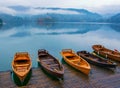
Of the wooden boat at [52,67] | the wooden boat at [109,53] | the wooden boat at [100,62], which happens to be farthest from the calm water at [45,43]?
the wooden boat at [100,62]

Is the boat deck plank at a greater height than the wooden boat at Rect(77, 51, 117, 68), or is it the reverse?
the wooden boat at Rect(77, 51, 117, 68)

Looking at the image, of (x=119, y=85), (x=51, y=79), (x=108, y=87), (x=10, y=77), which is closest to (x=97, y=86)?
(x=108, y=87)

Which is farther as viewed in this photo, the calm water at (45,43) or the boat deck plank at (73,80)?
the calm water at (45,43)

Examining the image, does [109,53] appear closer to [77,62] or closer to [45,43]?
[77,62]

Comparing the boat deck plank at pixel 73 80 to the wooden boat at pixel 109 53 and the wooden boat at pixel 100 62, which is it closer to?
the wooden boat at pixel 100 62

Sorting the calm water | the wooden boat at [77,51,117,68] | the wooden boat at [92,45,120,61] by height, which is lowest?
the calm water

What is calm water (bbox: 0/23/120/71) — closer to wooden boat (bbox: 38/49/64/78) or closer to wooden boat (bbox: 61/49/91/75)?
wooden boat (bbox: 38/49/64/78)

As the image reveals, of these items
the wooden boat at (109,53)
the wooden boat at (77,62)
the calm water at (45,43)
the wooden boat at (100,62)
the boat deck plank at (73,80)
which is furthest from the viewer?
the calm water at (45,43)

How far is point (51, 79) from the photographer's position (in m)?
17.7

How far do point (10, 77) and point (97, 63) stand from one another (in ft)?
34.7

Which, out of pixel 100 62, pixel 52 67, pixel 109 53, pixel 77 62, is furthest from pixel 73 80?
pixel 109 53

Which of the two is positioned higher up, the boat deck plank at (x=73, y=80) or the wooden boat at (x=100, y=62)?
the wooden boat at (x=100, y=62)

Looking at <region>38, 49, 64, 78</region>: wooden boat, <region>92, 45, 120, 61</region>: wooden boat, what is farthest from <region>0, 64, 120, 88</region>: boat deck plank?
<region>92, 45, 120, 61</region>: wooden boat

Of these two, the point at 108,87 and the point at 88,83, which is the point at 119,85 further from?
the point at 88,83
